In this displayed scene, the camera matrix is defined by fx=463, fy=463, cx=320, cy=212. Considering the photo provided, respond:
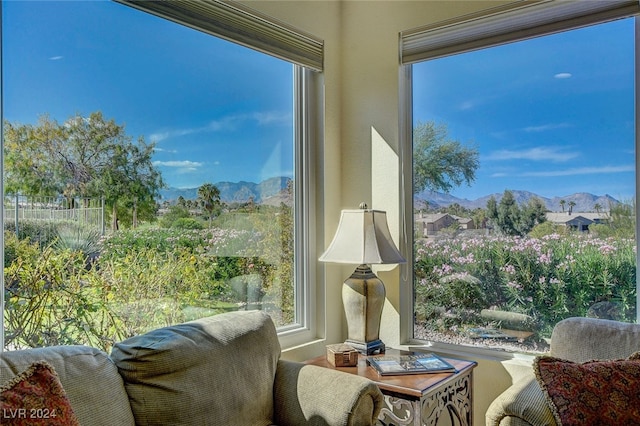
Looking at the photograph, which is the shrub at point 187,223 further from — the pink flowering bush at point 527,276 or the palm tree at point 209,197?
the pink flowering bush at point 527,276

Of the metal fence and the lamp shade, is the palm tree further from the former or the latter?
the lamp shade

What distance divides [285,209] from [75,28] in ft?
4.41

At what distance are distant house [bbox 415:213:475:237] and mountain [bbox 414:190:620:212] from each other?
60 millimetres

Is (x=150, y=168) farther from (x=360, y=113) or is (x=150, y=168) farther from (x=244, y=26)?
(x=360, y=113)

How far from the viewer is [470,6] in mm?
2422

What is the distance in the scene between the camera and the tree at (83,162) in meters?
1.61

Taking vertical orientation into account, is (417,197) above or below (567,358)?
above

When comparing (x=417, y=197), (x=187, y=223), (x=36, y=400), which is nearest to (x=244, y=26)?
(x=187, y=223)

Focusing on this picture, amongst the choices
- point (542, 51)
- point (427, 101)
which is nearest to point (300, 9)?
point (427, 101)

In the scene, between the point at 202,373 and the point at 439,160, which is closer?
the point at 202,373

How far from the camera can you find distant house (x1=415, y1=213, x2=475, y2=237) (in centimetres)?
255

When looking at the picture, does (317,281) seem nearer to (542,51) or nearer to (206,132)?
(206,132)

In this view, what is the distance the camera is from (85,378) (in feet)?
4.68

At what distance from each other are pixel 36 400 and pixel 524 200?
7.23ft
